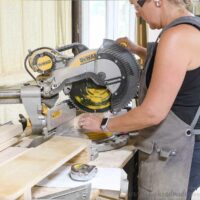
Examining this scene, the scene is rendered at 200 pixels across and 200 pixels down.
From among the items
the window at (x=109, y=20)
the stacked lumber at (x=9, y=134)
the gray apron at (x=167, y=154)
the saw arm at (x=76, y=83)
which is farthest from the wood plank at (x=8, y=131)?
the window at (x=109, y=20)

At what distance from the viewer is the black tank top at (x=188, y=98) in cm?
117

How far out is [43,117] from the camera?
1.22 metres

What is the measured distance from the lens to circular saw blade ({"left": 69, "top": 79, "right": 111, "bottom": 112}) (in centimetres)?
134

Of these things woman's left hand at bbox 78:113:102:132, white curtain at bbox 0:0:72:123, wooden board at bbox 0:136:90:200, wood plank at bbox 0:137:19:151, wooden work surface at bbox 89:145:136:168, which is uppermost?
white curtain at bbox 0:0:72:123

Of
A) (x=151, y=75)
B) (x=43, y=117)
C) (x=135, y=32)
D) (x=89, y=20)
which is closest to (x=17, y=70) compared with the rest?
(x=43, y=117)

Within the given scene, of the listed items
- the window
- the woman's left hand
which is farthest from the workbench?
the window

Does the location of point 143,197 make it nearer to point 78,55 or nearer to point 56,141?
point 56,141

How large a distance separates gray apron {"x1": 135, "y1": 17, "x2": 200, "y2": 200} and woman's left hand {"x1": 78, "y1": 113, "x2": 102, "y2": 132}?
186 millimetres

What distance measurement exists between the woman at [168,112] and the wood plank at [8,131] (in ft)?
0.88

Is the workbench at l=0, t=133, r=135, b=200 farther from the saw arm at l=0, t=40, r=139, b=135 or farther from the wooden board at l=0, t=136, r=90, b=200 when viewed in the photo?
the saw arm at l=0, t=40, r=139, b=135

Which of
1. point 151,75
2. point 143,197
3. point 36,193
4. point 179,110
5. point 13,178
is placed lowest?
point 143,197

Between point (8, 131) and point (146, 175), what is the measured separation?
0.59 meters

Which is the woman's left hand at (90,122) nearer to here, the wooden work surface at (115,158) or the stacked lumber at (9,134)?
the wooden work surface at (115,158)

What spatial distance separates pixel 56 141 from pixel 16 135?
0.64ft
